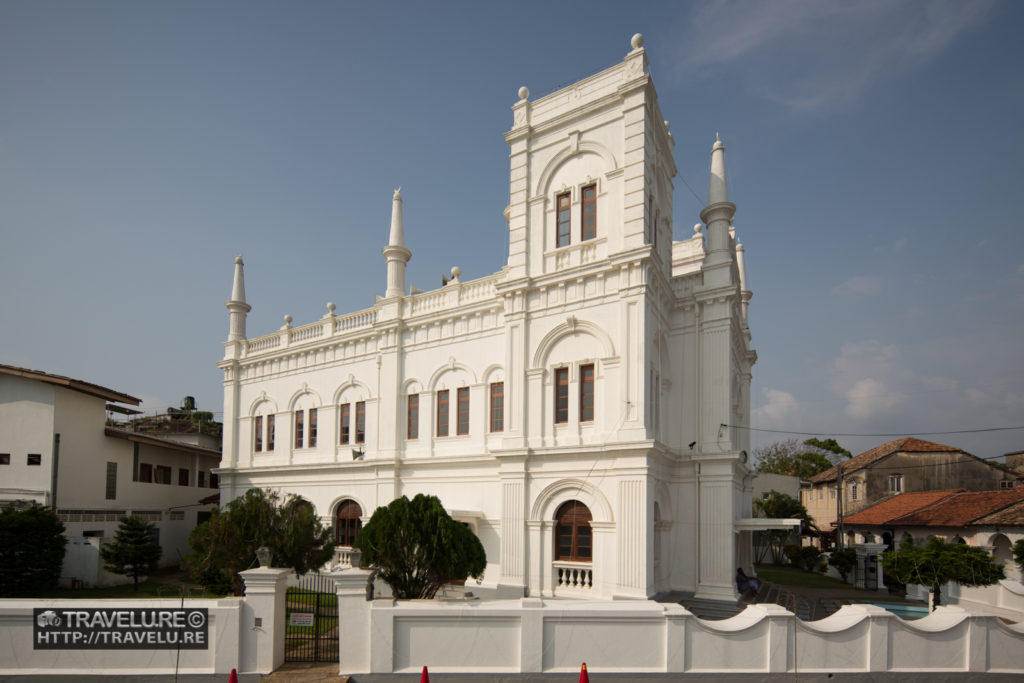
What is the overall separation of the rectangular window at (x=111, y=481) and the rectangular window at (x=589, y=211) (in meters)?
23.9

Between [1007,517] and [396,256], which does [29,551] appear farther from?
[1007,517]

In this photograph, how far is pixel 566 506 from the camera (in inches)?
720

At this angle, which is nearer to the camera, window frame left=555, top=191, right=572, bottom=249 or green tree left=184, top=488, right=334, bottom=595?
green tree left=184, top=488, right=334, bottom=595

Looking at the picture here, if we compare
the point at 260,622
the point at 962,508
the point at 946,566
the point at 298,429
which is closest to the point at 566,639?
the point at 260,622

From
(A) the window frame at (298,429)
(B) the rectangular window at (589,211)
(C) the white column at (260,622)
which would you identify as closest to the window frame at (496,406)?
(B) the rectangular window at (589,211)

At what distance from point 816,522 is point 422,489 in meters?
36.4

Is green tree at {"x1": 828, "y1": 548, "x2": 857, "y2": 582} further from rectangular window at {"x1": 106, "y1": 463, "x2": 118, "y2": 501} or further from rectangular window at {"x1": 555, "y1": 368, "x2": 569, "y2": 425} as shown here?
rectangular window at {"x1": 106, "y1": 463, "x2": 118, "y2": 501}

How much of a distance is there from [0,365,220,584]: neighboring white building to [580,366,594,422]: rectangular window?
→ 66.3ft

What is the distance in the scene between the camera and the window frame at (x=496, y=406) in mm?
21205

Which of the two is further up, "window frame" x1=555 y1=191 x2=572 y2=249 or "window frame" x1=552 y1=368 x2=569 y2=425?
"window frame" x1=555 y1=191 x2=572 y2=249

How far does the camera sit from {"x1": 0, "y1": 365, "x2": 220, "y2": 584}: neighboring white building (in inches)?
1000

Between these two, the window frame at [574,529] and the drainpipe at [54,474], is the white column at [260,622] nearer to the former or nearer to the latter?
the window frame at [574,529]

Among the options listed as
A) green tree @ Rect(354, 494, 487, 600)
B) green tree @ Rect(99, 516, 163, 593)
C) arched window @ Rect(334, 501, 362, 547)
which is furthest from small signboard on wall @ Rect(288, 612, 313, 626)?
green tree @ Rect(99, 516, 163, 593)

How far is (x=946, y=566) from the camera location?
1844 cm
